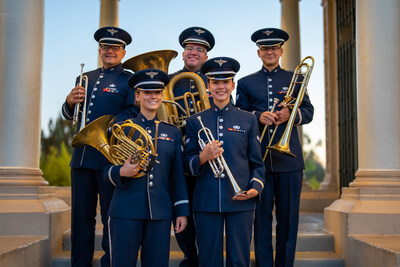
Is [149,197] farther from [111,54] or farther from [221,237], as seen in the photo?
[111,54]

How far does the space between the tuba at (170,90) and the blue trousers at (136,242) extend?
4.02ft

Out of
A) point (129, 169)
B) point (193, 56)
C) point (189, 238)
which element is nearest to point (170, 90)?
point (193, 56)

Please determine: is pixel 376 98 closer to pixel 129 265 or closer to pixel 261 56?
pixel 261 56

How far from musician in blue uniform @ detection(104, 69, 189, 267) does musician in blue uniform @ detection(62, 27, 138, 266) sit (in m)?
0.80

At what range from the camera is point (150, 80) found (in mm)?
4738

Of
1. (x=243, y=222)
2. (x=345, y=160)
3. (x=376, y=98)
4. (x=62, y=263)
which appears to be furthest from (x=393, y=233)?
(x=345, y=160)

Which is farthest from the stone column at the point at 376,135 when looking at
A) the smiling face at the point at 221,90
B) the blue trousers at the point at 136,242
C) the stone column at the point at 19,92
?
the stone column at the point at 19,92

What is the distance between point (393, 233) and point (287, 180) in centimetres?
178

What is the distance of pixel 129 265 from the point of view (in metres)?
4.46

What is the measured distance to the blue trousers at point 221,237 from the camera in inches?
182

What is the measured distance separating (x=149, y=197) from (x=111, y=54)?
6.24 ft

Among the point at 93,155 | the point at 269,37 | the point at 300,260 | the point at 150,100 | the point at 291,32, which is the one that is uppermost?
the point at 291,32

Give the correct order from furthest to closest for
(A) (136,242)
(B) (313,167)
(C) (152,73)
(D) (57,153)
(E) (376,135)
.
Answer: (B) (313,167), (D) (57,153), (E) (376,135), (C) (152,73), (A) (136,242)

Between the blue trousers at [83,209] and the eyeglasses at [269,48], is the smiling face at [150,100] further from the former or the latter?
the eyeglasses at [269,48]
